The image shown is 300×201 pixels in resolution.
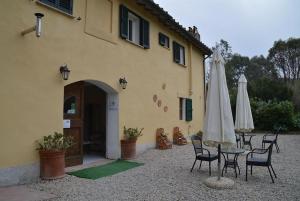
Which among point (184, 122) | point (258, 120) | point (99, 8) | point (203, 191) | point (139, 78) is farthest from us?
point (258, 120)

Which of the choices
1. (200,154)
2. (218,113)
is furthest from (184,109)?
(218,113)

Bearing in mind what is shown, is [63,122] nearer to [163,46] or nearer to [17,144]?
[17,144]

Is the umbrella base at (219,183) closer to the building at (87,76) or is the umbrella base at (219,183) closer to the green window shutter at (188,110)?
the building at (87,76)

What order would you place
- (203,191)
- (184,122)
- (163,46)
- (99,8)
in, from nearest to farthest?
(203,191), (99,8), (163,46), (184,122)

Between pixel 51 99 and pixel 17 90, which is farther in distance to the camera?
pixel 51 99

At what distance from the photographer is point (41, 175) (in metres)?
6.82

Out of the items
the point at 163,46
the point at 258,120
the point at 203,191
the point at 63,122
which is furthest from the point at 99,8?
the point at 258,120

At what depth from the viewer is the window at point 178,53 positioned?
1452 cm

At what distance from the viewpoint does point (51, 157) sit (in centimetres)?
675

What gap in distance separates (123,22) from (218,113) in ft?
16.7

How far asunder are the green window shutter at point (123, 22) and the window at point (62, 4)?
7.44 feet

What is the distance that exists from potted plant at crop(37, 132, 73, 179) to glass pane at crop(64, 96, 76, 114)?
149 centimetres

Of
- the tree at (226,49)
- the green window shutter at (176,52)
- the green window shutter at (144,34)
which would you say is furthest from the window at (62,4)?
the tree at (226,49)

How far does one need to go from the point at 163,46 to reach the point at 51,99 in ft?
23.1
